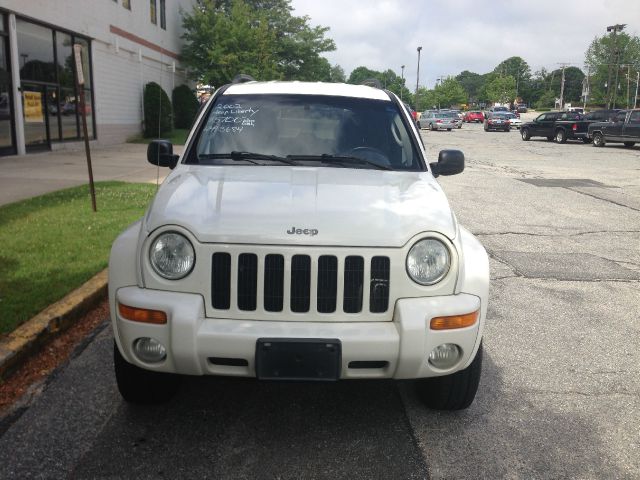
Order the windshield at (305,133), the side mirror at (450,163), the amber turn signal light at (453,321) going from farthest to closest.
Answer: the side mirror at (450,163) < the windshield at (305,133) < the amber turn signal light at (453,321)

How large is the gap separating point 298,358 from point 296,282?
0.35 meters

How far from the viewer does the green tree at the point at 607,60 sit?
73.3 m

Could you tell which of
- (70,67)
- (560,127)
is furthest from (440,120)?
(70,67)

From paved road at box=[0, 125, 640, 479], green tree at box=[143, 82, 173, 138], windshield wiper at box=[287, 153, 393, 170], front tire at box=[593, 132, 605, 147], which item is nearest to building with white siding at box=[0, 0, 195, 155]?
green tree at box=[143, 82, 173, 138]

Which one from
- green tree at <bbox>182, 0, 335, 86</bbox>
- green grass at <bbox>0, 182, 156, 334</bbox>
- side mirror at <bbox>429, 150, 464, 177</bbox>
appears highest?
green tree at <bbox>182, 0, 335, 86</bbox>

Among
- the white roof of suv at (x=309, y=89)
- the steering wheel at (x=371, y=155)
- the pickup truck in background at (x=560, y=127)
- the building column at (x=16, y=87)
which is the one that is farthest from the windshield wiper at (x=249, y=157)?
the pickup truck in background at (x=560, y=127)

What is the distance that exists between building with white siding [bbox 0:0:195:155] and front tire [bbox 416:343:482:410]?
12.8 meters

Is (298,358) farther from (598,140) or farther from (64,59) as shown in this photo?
(598,140)

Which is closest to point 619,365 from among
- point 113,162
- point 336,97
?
point 336,97

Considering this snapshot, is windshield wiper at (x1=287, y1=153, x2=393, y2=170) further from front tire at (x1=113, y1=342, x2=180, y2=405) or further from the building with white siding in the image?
the building with white siding

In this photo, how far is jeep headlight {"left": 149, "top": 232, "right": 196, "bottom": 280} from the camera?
2.91 m

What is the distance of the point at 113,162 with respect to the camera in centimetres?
1684

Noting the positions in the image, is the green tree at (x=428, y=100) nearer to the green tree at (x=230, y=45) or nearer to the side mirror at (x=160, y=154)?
the green tree at (x=230, y=45)

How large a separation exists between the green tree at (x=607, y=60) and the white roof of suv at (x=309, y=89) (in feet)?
234
